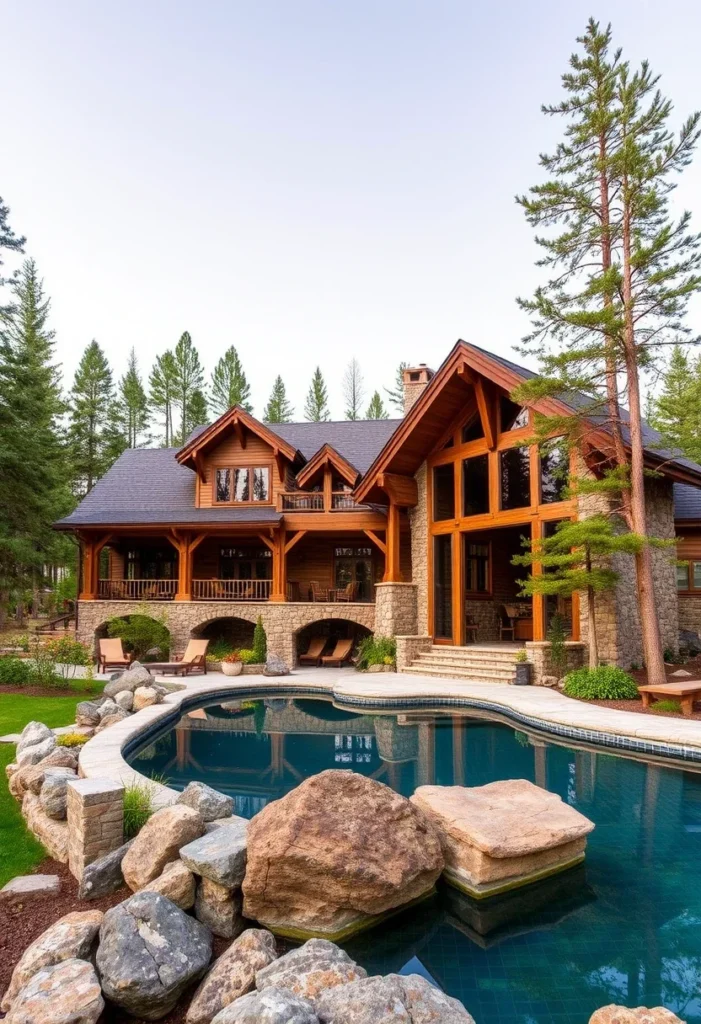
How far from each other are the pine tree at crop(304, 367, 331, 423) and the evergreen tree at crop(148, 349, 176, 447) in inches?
361

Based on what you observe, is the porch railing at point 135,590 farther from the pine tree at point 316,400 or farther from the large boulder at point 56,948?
the pine tree at point 316,400

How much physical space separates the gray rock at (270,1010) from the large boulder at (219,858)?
1202mm

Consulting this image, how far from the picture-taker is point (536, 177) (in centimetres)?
1270

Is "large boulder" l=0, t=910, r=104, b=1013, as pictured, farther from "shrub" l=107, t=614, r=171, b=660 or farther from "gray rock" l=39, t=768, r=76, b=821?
"shrub" l=107, t=614, r=171, b=660

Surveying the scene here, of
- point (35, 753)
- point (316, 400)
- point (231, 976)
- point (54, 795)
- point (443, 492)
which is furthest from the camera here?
point (316, 400)

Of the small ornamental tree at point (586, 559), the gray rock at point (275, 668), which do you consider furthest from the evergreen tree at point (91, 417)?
the small ornamental tree at point (586, 559)

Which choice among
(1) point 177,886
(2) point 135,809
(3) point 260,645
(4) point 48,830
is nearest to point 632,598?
(3) point 260,645

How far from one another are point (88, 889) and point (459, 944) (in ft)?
8.66

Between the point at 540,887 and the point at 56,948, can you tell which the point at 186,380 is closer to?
the point at 540,887

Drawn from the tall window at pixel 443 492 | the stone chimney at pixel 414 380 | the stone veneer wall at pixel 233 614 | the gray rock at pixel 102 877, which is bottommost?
the gray rock at pixel 102 877

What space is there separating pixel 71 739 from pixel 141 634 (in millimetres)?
10249

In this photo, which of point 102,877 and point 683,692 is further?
point 683,692

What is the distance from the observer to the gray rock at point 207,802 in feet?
17.1

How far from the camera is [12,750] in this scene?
7.86 metres
